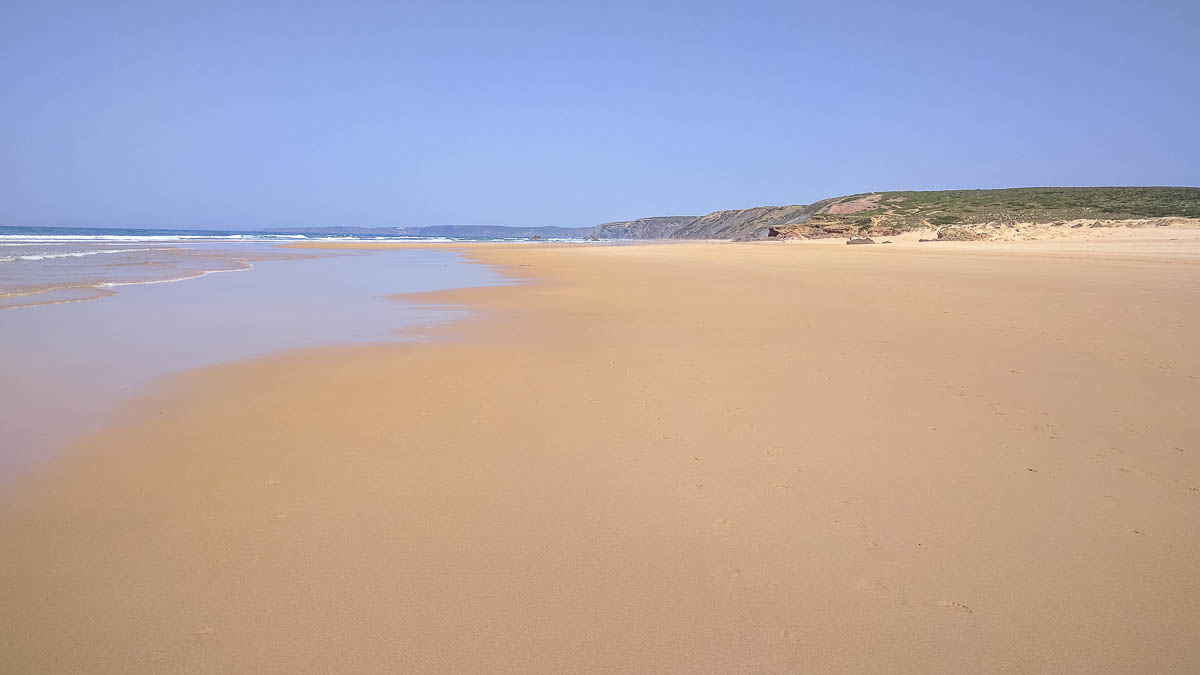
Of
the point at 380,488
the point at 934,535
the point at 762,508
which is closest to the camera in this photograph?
the point at 934,535

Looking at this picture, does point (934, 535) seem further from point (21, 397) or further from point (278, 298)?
point (278, 298)

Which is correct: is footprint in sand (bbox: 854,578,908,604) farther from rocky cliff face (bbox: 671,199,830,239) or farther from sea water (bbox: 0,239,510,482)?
rocky cliff face (bbox: 671,199,830,239)

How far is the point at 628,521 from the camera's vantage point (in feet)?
9.59

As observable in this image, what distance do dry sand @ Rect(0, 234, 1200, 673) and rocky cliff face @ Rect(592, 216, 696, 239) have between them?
111 meters

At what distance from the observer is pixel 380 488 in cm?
327

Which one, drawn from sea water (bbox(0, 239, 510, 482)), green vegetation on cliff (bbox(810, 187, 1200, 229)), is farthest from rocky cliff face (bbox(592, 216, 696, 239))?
sea water (bbox(0, 239, 510, 482))

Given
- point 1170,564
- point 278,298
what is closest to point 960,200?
point 278,298

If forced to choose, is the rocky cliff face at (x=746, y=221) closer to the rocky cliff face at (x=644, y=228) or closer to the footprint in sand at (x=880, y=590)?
the rocky cliff face at (x=644, y=228)

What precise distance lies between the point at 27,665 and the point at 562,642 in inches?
65.3

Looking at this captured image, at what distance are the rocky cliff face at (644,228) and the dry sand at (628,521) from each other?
11148 centimetres

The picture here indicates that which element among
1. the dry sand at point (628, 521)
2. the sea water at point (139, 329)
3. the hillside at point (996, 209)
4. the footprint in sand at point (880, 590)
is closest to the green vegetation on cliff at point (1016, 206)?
the hillside at point (996, 209)

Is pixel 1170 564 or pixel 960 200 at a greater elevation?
pixel 960 200

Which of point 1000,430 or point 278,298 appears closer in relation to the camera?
point 1000,430

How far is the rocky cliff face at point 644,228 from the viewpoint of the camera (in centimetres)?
12160
